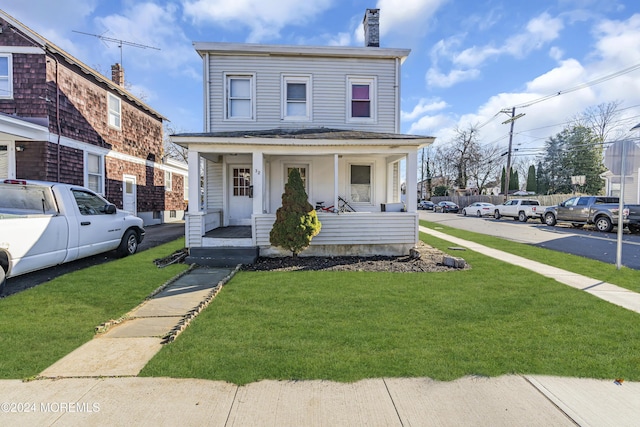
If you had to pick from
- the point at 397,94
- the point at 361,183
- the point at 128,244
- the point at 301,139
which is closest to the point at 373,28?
the point at 397,94

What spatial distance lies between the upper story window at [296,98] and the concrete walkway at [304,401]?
9827mm

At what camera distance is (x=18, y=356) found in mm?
3406

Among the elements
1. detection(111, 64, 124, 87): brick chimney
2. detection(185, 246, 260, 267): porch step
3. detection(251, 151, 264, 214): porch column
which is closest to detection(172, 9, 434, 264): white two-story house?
detection(185, 246, 260, 267): porch step

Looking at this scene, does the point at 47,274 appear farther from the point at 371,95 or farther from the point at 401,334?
the point at 371,95

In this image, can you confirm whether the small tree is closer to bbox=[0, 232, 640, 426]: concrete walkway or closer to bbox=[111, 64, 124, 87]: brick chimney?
bbox=[0, 232, 640, 426]: concrete walkway

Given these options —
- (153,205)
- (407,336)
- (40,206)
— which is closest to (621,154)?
(407,336)

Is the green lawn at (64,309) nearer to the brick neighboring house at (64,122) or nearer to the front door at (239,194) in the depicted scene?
the front door at (239,194)

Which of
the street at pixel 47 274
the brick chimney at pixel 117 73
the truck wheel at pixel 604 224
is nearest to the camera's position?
the street at pixel 47 274

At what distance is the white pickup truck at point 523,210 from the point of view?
2258cm

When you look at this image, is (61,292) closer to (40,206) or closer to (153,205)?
(40,206)

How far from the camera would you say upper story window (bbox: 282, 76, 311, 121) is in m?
11.7

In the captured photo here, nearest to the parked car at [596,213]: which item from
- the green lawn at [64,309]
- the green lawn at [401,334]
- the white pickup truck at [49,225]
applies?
the green lawn at [401,334]

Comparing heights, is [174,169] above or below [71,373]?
above

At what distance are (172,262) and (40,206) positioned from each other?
290 centimetres
